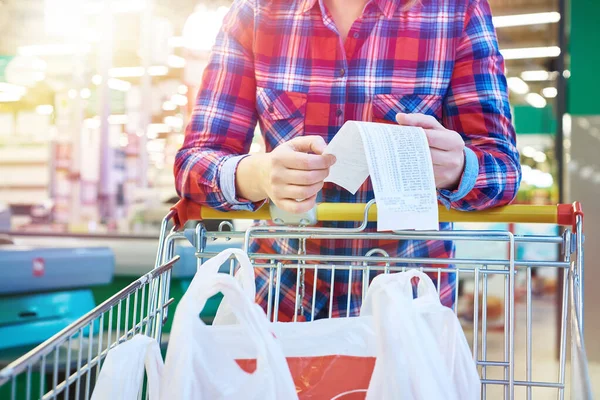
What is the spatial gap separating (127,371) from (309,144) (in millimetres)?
443

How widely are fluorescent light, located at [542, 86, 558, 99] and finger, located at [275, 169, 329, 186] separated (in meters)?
4.65

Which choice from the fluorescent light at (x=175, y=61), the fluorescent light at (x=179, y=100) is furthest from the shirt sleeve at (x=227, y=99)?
the fluorescent light at (x=175, y=61)

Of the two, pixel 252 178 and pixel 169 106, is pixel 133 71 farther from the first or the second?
pixel 252 178

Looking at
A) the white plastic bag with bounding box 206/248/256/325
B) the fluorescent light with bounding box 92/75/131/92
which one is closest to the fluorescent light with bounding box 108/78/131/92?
the fluorescent light with bounding box 92/75/131/92

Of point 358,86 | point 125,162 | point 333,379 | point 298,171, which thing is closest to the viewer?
point 333,379

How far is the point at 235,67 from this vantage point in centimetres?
148

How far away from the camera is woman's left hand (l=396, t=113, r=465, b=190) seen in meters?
1.11

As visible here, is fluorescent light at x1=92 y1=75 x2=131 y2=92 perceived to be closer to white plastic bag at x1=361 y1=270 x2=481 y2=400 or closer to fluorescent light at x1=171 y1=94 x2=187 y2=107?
fluorescent light at x1=171 y1=94 x2=187 y2=107

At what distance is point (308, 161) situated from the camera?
105cm

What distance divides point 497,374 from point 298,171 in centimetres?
326

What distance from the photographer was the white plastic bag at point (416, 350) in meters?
0.88

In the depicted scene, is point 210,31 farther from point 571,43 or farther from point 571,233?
point 571,233

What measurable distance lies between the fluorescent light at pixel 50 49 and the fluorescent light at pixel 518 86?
4149 millimetres

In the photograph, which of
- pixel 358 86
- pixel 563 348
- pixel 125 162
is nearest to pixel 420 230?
pixel 563 348
